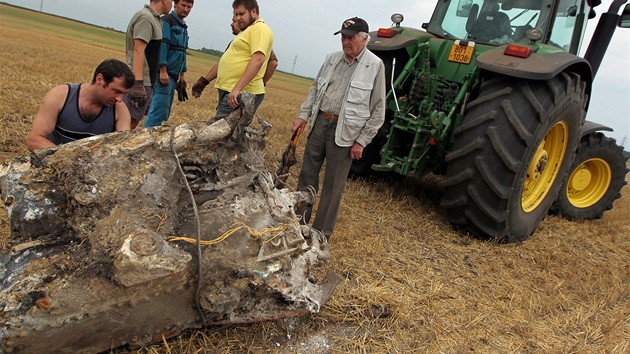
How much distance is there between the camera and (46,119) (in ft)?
9.15

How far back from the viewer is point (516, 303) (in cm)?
333

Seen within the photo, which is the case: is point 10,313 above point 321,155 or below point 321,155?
below

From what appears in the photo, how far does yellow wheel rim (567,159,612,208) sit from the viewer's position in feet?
18.6

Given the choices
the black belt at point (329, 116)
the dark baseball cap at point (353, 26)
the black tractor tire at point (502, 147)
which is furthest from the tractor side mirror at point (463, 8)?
the black belt at point (329, 116)

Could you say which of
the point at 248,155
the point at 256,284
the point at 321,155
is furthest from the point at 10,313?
the point at 321,155

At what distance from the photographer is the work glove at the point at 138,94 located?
3.66 m

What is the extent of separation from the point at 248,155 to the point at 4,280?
54.5 inches

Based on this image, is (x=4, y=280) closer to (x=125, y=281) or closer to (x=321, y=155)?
(x=125, y=281)

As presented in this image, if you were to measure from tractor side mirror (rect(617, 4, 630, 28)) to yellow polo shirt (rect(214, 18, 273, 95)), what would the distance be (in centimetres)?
385

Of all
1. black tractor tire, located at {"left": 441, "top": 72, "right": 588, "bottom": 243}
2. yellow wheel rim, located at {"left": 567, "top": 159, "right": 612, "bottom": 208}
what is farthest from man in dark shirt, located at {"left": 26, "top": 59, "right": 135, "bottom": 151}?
yellow wheel rim, located at {"left": 567, "top": 159, "right": 612, "bottom": 208}

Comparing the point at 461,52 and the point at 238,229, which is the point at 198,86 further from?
the point at 238,229

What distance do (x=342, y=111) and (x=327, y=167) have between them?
509mm

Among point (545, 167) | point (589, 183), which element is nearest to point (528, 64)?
point (545, 167)

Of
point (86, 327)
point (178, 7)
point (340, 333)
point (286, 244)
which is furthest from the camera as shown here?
point (178, 7)
